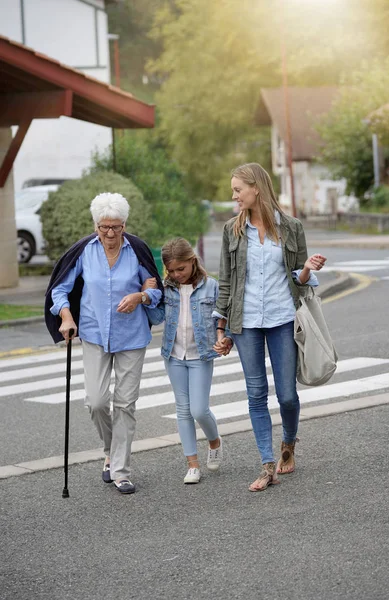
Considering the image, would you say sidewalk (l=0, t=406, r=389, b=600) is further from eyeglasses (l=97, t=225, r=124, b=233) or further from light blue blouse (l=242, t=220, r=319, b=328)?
eyeglasses (l=97, t=225, r=124, b=233)

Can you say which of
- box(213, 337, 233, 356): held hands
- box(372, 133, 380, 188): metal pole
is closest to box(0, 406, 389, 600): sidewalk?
box(213, 337, 233, 356): held hands

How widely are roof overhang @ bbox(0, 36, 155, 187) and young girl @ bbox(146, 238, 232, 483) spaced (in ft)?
40.8

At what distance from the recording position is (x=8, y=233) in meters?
21.2

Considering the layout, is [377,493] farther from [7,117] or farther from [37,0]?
[37,0]

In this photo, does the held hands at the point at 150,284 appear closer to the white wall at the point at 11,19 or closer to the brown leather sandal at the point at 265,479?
the brown leather sandal at the point at 265,479

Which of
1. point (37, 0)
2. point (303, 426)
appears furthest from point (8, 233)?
point (37, 0)

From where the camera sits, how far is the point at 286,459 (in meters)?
7.06

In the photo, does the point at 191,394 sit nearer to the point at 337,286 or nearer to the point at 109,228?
the point at 109,228

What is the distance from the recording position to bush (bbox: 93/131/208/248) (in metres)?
22.1

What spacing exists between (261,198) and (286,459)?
1.54m

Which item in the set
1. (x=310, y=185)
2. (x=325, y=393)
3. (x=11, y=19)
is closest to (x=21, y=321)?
(x=325, y=393)

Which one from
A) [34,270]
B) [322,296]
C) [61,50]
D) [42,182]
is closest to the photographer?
[322,296]

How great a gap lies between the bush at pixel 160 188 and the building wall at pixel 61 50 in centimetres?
1680

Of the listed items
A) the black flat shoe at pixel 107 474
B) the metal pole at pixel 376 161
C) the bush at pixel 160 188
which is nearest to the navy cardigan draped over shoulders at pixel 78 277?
the black flat shoe at pixel 107 474
